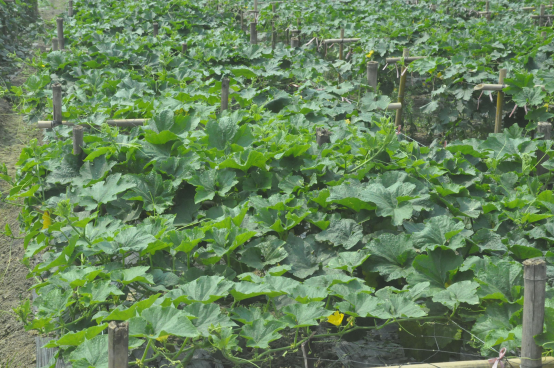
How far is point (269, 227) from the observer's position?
2723mm

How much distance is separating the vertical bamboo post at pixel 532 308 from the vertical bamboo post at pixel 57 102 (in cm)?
312

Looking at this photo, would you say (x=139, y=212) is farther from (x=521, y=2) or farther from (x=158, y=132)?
(x=521, y=2)

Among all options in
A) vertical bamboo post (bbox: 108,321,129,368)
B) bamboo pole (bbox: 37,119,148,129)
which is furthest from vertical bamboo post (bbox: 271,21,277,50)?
vertical bamboo post (bbox: 108,321,129,368)

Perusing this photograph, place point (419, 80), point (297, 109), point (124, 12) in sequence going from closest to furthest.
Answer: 1. point (297, 109)
2. point (419, 80)
3. point (124, 12)

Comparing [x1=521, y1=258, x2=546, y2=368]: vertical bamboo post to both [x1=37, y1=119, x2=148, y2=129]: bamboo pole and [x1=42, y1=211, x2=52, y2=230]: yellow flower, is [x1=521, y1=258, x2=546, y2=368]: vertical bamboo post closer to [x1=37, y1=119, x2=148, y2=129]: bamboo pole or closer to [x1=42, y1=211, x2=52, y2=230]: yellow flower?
[x1=42, y1=211, x2=52, y2=230]: yellow flower

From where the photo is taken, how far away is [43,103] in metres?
5.05

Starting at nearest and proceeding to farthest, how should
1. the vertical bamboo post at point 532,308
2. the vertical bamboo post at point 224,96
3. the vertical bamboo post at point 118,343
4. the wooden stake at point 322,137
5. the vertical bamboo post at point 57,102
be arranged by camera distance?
the vertical bamboo post at point 118,343 → the vertical bamboo post at point 532,308 → the wooden stake at point 322,137 → the vertical bamboo post at point 57,102 → the vertical bamboo post at point 224,96

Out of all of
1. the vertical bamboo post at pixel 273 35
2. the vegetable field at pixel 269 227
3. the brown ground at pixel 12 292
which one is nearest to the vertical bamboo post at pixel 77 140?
the vegetable field at pixel 269 227

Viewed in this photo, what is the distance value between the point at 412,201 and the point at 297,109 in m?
1.73

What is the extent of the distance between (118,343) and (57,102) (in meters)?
2.73

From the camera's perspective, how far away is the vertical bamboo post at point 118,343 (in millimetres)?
1586

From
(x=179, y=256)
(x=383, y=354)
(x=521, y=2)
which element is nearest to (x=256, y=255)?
(x=179, y=256)

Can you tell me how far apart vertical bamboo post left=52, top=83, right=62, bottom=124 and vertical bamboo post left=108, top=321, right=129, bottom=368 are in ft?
8.66

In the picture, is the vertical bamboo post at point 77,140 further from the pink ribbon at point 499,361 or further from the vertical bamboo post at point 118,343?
the pink ribbon at point 499,361
